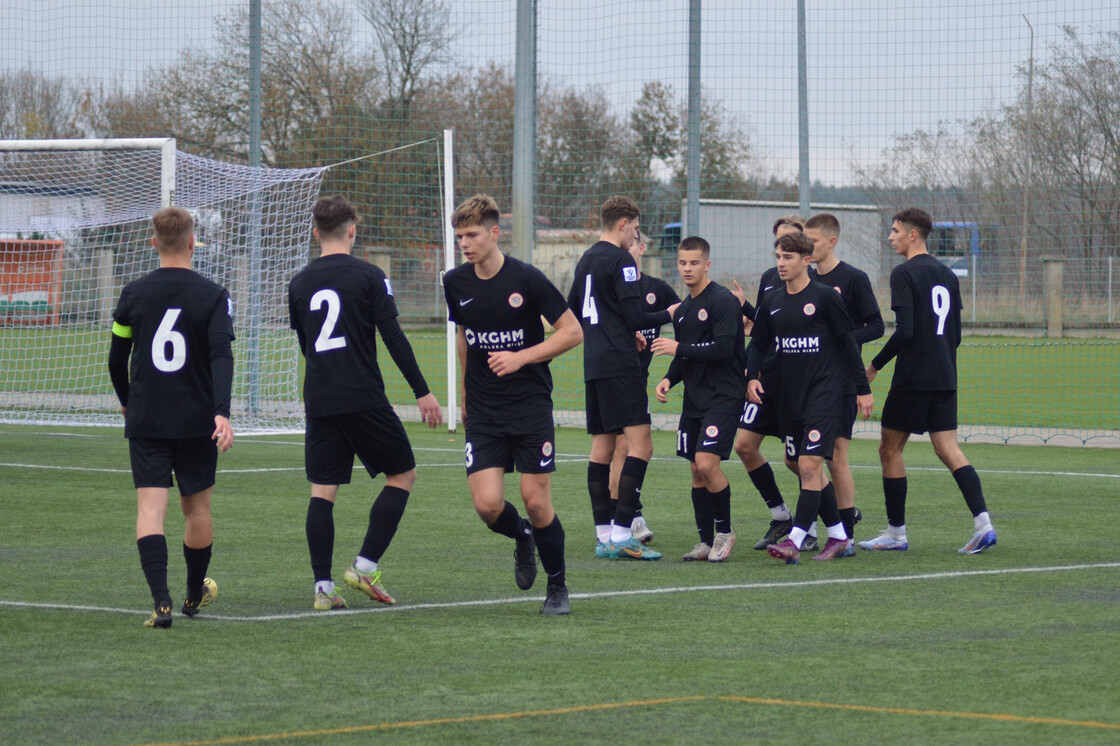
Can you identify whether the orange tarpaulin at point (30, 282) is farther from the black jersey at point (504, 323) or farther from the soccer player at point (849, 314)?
the black jersey at point (504, 323)

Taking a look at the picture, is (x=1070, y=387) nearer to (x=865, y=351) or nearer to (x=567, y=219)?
(x=865, y=351)

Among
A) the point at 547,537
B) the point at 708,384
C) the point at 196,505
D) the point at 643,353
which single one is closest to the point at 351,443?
the point at 196,505

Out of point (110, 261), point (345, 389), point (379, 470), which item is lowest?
point (379, 470)

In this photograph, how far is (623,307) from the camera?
811 cm

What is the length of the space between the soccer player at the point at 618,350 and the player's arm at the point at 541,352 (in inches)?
74.2

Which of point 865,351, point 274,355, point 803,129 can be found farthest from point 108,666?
point 865,351

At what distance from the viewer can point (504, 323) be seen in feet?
20.7

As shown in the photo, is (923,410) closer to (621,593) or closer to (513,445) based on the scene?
(621,593)

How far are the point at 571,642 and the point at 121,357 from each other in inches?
93.1

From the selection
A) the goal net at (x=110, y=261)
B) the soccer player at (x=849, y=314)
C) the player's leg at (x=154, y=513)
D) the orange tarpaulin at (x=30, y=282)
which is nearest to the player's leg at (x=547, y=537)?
the player's leg at (x=154, y=513)

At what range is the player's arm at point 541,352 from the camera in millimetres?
6121

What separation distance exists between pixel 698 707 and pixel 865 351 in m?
23.1

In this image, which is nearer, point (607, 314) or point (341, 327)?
point (341, 327)

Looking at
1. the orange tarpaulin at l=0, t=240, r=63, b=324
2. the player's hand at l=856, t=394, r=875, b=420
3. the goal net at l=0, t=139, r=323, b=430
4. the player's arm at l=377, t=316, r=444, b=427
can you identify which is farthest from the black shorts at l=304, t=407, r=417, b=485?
the orange tarpaulin at l=0, t=240, r=63, b=324
